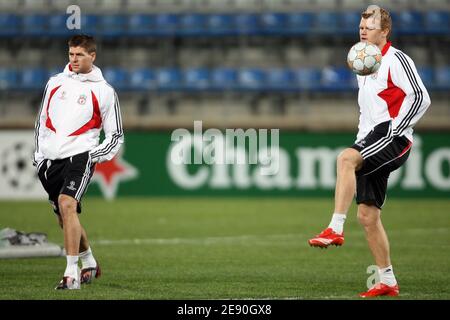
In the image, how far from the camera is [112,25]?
30.4 metres

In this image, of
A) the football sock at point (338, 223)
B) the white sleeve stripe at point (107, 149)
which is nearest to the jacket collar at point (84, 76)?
the white sleeve stripe at point (107, 149)

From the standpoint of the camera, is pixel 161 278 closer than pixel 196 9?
Yes

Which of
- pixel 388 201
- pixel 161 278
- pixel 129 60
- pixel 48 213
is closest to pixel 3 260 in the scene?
pixel 161 278

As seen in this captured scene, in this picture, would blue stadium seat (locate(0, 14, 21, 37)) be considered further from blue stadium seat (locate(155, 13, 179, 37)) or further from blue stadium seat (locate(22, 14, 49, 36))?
blue stadium seat (locate(155, 13, 179, 37))

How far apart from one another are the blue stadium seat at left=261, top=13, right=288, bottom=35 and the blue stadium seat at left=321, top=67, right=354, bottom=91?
1886 millimetres

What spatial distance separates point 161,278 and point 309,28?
21.0 meters

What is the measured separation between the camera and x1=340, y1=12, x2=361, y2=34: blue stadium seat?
2986cm

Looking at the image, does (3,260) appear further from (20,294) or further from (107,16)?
(107,16)

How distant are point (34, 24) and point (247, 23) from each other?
6.24 metres

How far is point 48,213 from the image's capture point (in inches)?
766

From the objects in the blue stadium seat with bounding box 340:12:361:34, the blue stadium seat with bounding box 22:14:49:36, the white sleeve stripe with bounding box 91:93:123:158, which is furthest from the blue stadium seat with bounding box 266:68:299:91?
the white sleeve stripe with bounding box 91:93:123:158

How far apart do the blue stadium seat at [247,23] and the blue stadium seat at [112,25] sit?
335cm

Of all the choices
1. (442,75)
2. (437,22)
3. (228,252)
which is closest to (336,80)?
(442,75)
